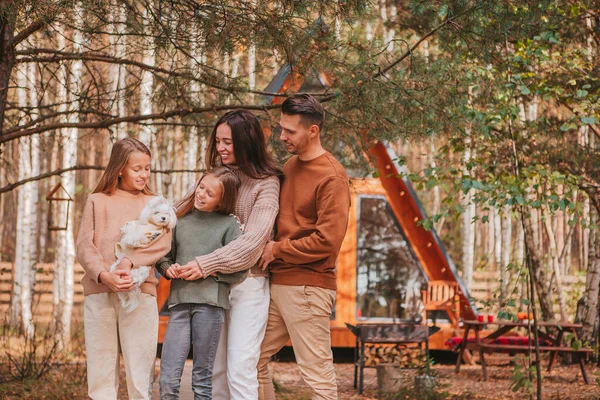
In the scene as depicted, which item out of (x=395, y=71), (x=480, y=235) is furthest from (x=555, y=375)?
(x=480, y=235)

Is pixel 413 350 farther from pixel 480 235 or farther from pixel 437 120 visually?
pixel 480 235

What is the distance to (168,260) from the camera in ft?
13.0

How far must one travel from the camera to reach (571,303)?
54.6 feet

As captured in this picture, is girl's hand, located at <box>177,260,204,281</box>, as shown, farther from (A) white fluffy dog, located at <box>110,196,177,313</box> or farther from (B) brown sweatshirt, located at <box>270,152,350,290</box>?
(B) brown sweatshirt, located at <box>270,152,350,290</box>

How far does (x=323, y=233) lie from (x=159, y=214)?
2.49 ft

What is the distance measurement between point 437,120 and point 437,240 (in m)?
4.40

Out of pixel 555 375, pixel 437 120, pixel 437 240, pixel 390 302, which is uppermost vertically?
pixel 437 120

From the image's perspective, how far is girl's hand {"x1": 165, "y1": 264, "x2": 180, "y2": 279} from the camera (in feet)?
12.6

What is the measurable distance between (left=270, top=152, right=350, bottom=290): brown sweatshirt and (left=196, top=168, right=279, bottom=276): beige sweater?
0.25 ft

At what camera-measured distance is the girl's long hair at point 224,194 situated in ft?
13.0

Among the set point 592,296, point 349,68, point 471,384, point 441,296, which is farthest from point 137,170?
point 592,296

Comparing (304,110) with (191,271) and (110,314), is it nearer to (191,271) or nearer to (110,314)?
(191,271)

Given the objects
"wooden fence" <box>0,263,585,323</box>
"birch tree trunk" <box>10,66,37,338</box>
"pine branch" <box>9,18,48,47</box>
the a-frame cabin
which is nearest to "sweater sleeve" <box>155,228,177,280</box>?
"pine branch" <box>9,18,48,47</box>

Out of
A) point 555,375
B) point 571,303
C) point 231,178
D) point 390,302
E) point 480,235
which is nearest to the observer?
point 231,178
